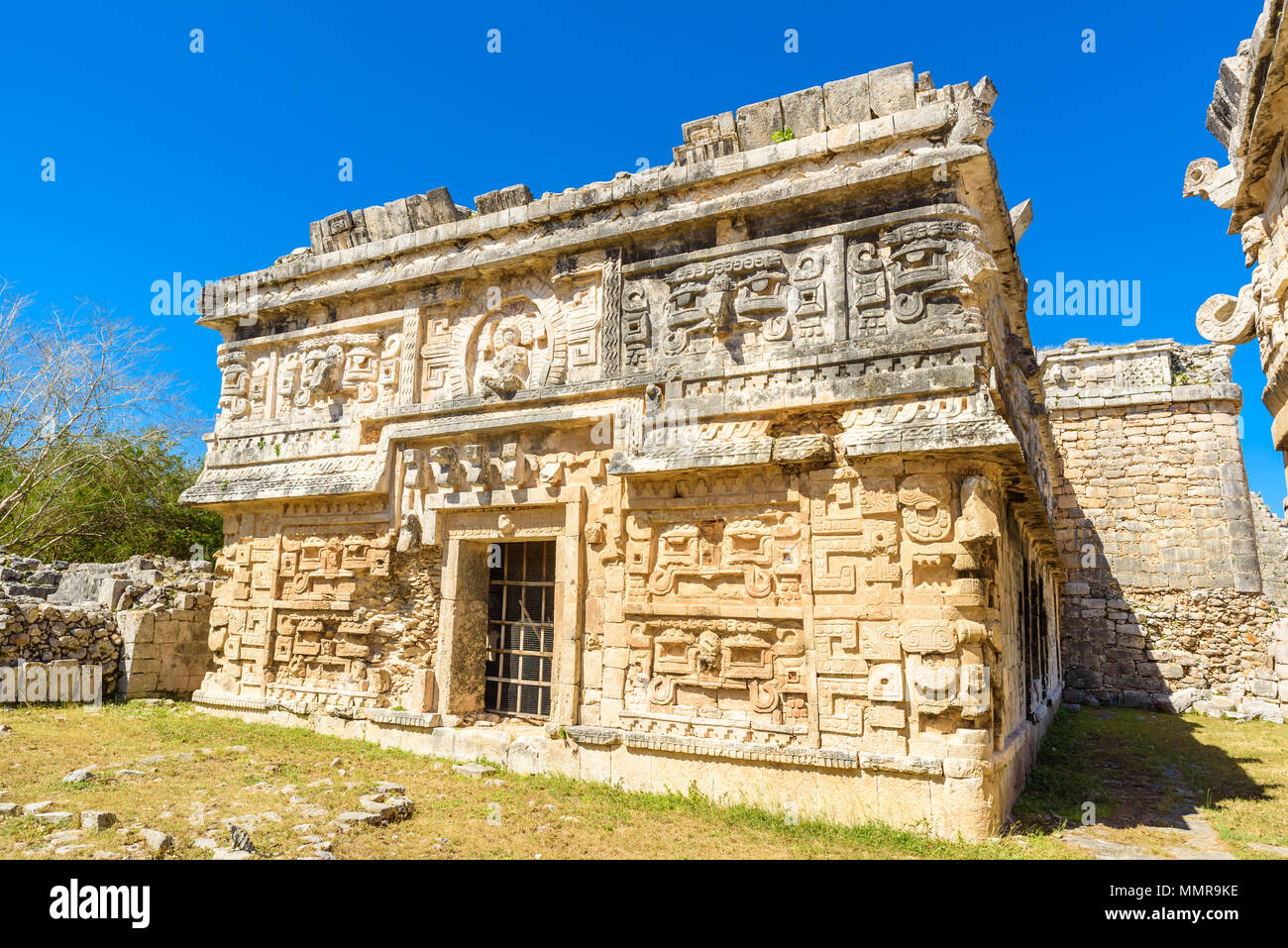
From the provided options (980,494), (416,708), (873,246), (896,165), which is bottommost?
(416,708)

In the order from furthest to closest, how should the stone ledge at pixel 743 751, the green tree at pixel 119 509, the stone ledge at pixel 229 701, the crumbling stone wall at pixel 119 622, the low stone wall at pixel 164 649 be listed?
the green tree at pixel 119 509 → the low stone wall at pixel 164 649 → the crumbling stone wall at pixel 119 622 → the stone ledge at pixel 229 701 → the stone ledge at pixel 743 751

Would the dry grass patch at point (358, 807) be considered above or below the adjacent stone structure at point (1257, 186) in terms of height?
below

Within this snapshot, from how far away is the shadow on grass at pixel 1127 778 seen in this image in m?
6.15

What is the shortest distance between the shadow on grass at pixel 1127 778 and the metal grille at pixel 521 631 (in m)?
4.44

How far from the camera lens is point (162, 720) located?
8.52m

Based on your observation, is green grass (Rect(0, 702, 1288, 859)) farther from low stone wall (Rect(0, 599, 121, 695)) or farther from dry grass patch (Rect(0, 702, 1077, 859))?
low stone wall (Rect(0, 599, 121, 695))

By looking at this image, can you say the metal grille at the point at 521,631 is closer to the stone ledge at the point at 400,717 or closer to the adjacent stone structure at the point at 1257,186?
the stone ledge at the point at 400,717

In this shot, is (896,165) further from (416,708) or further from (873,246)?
(416,708)

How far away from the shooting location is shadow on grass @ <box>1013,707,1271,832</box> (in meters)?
6.15

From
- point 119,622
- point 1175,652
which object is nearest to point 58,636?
point 119,622

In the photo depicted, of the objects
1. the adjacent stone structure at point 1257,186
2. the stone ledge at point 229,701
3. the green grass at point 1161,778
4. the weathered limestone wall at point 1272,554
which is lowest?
the green grass at point 1161,778

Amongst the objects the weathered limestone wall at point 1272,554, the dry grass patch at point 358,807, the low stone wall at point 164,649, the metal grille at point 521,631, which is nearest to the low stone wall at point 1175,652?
the weathered limestone wall at point 1272,554
